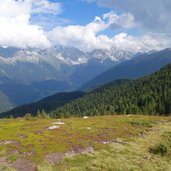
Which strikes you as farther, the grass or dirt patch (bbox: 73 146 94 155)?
dirt patch (bbox: 73 146 94 155)

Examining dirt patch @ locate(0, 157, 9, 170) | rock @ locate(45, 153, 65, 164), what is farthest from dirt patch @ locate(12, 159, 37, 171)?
rock @ locate(45, 153, 65, 164)

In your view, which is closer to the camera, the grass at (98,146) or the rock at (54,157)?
the grass at (98,146)

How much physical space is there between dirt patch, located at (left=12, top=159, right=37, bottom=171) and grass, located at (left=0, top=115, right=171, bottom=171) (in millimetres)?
852

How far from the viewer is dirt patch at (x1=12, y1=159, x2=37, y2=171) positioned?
4259cm

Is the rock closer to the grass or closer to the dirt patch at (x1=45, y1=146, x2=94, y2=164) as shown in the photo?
the dirt patch at (x1=45, y1=146, x2=94, y2=164)

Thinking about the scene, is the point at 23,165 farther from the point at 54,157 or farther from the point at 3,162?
the point at 54,157

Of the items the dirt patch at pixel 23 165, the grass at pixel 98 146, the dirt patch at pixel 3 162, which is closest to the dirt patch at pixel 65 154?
the grass at pixel 98 146

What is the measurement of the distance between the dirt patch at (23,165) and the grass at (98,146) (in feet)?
2.80

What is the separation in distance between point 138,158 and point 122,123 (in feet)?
109

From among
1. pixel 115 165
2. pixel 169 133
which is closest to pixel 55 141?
pixel 115 165

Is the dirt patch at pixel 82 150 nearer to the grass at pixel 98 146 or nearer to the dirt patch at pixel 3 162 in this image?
the grass at pixel 98 146

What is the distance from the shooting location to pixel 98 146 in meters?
54.6

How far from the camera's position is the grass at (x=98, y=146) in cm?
4484

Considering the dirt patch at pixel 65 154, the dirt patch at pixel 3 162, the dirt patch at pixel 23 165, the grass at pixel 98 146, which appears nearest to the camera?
the dirt patch at pixel 23 165
